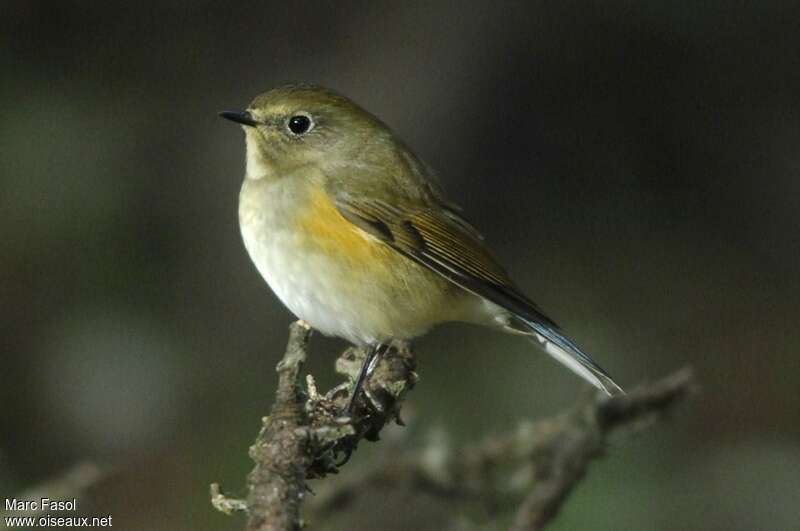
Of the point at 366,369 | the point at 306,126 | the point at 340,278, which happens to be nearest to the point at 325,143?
the point at 306,126

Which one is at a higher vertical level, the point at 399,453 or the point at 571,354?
the point at 571,354

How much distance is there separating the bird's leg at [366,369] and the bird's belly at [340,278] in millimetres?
50

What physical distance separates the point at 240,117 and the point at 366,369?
90cm

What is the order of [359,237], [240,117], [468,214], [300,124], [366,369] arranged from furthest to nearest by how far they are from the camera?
[468,214] → [300,124] → [240,117] → [359,237] → [366,369]

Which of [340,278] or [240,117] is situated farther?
[240,117]

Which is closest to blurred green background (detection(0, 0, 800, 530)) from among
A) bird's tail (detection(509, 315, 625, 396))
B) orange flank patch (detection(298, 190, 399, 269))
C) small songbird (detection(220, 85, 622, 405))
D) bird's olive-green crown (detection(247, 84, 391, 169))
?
bird's tail (detection(509, 315, 625, 396))

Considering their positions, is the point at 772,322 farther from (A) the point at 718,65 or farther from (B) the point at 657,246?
(A) the point at 718,65

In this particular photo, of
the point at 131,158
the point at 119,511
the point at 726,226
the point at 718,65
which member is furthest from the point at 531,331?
the point at 718,65

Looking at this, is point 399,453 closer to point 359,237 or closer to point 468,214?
point 359,237

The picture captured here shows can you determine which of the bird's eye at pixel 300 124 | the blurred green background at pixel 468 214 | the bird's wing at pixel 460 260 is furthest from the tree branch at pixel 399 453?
the blurred green background at pixel 468 214

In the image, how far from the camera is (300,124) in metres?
4.24

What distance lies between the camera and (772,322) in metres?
7.27

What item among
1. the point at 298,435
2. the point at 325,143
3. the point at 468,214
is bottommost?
the point at 468,214

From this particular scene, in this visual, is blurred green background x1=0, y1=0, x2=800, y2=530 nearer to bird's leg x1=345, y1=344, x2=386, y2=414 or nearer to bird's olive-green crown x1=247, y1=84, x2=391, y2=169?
bird's leg x1=345, y1=344, x2=386, y2=414
